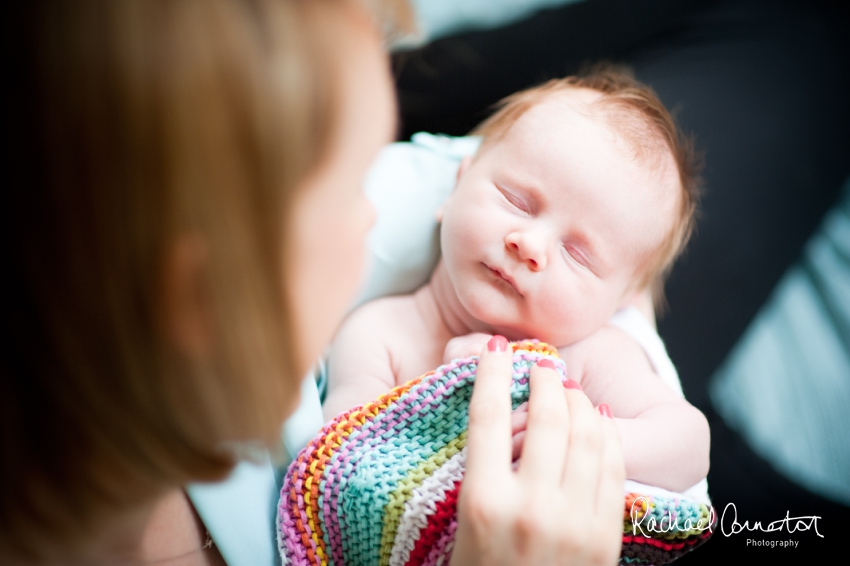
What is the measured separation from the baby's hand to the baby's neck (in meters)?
0.07

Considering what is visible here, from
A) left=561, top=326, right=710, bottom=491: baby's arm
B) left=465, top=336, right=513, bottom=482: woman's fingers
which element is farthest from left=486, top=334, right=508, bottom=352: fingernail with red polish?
left=561, top=326, right=710, bottom=491: baby's arm

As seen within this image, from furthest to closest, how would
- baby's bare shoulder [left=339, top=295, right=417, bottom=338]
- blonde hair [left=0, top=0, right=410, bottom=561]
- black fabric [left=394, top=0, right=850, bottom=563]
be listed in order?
black fabric [left=394, top=0, right=850, bottom=563]
baby's bare shoulder [left=339, top=295, right=417, bottom=338]
blonde hair [left=0, top=0, right=410, bottom=561]

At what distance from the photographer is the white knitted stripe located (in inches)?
27.9

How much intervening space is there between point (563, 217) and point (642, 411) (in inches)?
12.6

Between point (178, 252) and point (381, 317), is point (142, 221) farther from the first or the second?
point (381, 317)

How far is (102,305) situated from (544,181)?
687mm

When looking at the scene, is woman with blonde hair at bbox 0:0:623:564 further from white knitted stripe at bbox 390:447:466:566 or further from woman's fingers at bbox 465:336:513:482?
white knitted stripe at bbox 390:447:466:566

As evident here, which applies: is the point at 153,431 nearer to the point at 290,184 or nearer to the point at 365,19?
the point at 290,184

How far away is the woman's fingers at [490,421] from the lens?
1.96ft

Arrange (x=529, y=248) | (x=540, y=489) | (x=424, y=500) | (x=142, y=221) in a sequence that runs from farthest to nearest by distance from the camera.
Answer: (x=529, y=248) < (x=424, y=500) < (x=540, y=489) < (x=142, y=221)

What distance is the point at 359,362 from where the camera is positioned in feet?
3.27

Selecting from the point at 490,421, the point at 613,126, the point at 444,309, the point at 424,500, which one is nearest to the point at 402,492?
the point at 424,500

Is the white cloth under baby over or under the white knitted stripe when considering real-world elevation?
under

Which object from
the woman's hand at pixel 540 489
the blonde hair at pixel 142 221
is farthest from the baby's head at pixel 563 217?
the blonde hair at pixel 142 221
